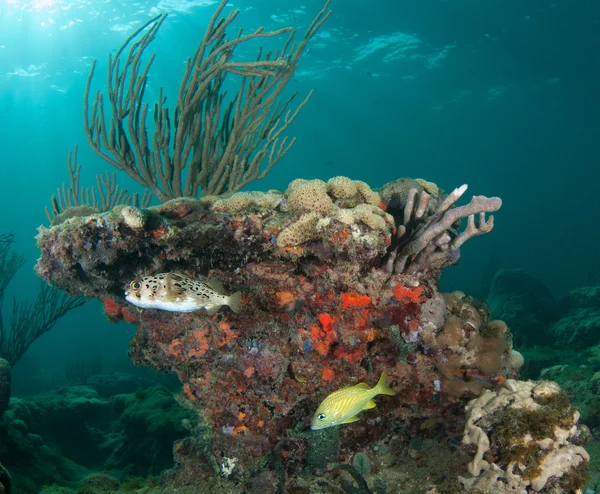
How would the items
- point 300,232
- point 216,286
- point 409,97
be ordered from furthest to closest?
point 409,97 < point 300,232 < point 216,286

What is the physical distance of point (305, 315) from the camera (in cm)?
327

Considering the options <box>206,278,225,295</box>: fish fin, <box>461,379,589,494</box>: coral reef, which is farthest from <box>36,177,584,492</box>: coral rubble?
<box>206,278,225,295</box>: fish fin

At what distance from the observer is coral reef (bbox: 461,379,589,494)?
99.7 inches

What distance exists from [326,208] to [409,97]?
4623 cm

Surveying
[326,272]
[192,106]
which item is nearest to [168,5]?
[192,106]

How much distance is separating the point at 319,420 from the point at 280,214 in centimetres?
197

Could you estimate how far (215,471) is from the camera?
11.7 ft

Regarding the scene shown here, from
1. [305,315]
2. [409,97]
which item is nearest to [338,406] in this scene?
[305,315]

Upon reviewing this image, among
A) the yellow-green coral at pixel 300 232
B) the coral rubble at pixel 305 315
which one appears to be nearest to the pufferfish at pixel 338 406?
the coral rubble at pixel 305 315

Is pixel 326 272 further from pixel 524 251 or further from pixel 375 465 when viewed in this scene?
pixel 524 251

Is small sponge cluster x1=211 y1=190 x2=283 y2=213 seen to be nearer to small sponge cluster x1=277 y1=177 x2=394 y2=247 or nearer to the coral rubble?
the coral rubble

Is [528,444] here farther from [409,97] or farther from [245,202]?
[409,97]

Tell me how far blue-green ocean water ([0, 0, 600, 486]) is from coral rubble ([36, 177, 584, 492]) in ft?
56.8

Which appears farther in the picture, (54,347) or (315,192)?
(54,347)
